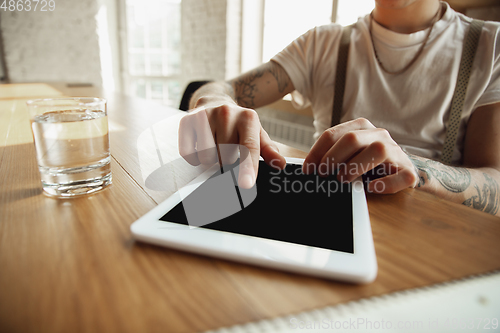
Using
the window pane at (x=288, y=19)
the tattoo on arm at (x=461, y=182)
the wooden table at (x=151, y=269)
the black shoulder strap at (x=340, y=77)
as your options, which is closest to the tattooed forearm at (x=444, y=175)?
the tattoo on arm at (x=461, y=182)

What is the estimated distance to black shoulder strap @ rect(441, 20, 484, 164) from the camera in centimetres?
89

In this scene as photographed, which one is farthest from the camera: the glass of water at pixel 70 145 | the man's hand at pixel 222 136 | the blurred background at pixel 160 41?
the blurred background at pixel 160 41

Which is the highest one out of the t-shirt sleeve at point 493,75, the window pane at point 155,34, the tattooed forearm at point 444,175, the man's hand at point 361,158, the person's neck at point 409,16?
the window pane at point 155,34

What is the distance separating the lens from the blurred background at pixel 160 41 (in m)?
2.83

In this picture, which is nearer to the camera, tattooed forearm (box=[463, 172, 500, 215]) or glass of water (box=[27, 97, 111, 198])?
glass of water (box=[27, 97, 111, 198])

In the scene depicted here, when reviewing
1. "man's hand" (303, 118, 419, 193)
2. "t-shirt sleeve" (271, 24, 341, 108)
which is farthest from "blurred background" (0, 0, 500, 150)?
"man's hand" (303, 118, 419, 193)

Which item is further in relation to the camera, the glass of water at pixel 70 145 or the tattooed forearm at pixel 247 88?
the tattooed forearm at pixel 247 88

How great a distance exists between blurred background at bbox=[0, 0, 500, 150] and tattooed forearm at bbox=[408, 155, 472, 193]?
1872 mm

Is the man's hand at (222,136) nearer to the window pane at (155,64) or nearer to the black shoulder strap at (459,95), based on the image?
the black shoulder strap at (459,95)

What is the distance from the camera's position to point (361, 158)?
0.43 metres

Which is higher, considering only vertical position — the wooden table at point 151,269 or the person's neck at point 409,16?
the person's neck at point 409,16

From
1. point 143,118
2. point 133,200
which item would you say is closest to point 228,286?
point 133,200

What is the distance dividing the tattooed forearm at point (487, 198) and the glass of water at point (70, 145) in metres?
0.69

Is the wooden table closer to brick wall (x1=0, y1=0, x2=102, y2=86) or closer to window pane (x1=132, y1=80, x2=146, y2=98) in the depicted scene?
brick wall (x1=0, y1=0, x2=102, y2=86)
